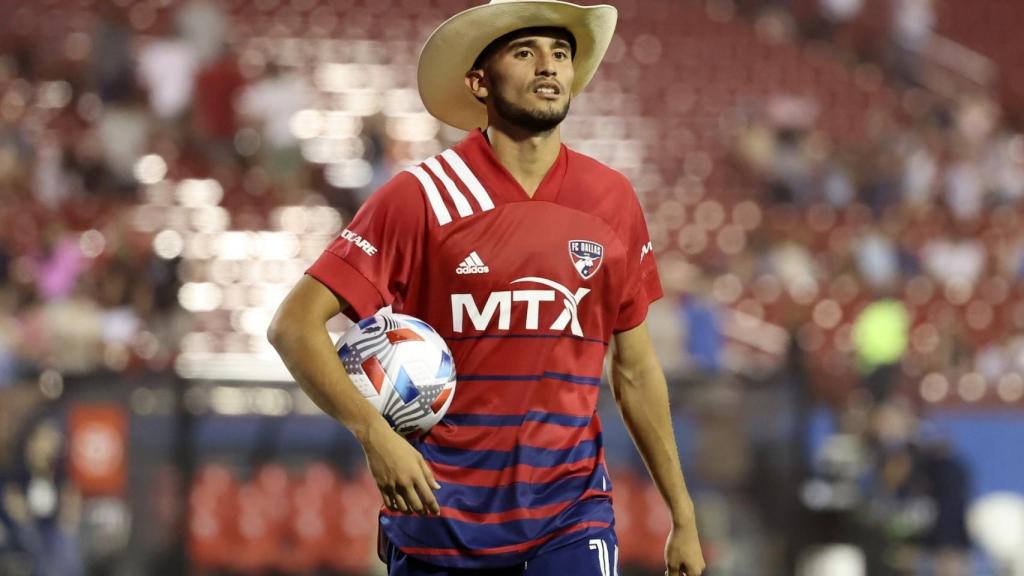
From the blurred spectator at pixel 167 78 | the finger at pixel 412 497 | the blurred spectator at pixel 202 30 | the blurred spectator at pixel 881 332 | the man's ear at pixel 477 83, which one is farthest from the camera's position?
the blurred spectator at pixel 202 30

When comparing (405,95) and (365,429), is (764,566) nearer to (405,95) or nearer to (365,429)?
(365,429)

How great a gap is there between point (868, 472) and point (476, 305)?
6.88m

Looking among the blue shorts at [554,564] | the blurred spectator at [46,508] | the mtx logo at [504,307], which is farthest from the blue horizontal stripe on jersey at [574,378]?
the blurred spectator at [46,508]

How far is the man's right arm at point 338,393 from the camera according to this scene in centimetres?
344

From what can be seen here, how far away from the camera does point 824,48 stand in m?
21.5

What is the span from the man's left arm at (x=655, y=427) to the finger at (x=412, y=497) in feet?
2.81

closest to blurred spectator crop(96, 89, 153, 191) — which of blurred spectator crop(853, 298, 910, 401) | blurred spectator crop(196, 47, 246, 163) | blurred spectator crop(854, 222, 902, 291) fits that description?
blurred spectator crop(196, 47, 246, 163)

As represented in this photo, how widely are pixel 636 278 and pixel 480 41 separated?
0.70 m

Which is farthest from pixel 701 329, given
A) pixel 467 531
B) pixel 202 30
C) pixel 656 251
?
pixel 467 531

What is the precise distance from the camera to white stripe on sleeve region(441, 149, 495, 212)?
3.91 m

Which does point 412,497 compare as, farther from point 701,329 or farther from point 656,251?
point 656,251

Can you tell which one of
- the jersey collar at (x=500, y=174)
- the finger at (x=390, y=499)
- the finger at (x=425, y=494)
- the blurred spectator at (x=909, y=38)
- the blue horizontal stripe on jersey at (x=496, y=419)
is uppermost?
the blurred spectator at (x=909, y=38)

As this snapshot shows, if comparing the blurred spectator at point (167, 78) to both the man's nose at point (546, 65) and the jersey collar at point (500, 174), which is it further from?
the man's nose at point (546, 65)

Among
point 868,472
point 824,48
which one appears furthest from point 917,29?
point 868,472
